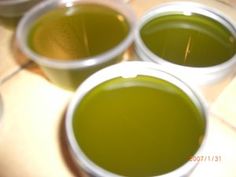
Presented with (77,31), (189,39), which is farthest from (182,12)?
(77,31)

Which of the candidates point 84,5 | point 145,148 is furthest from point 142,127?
point 84,5

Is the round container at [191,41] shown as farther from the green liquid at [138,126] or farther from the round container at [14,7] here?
the round container at [14,7]

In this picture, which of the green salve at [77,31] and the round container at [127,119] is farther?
the green salve at [77,31]

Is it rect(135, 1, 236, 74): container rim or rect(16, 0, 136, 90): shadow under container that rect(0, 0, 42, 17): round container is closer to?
rect(16, 0, 136, 90): shadow under container

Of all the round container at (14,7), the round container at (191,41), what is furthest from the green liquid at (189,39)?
the round container at (14,7)

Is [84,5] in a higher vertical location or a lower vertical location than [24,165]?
higher

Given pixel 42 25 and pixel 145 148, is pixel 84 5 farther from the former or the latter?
pixel 145 148
